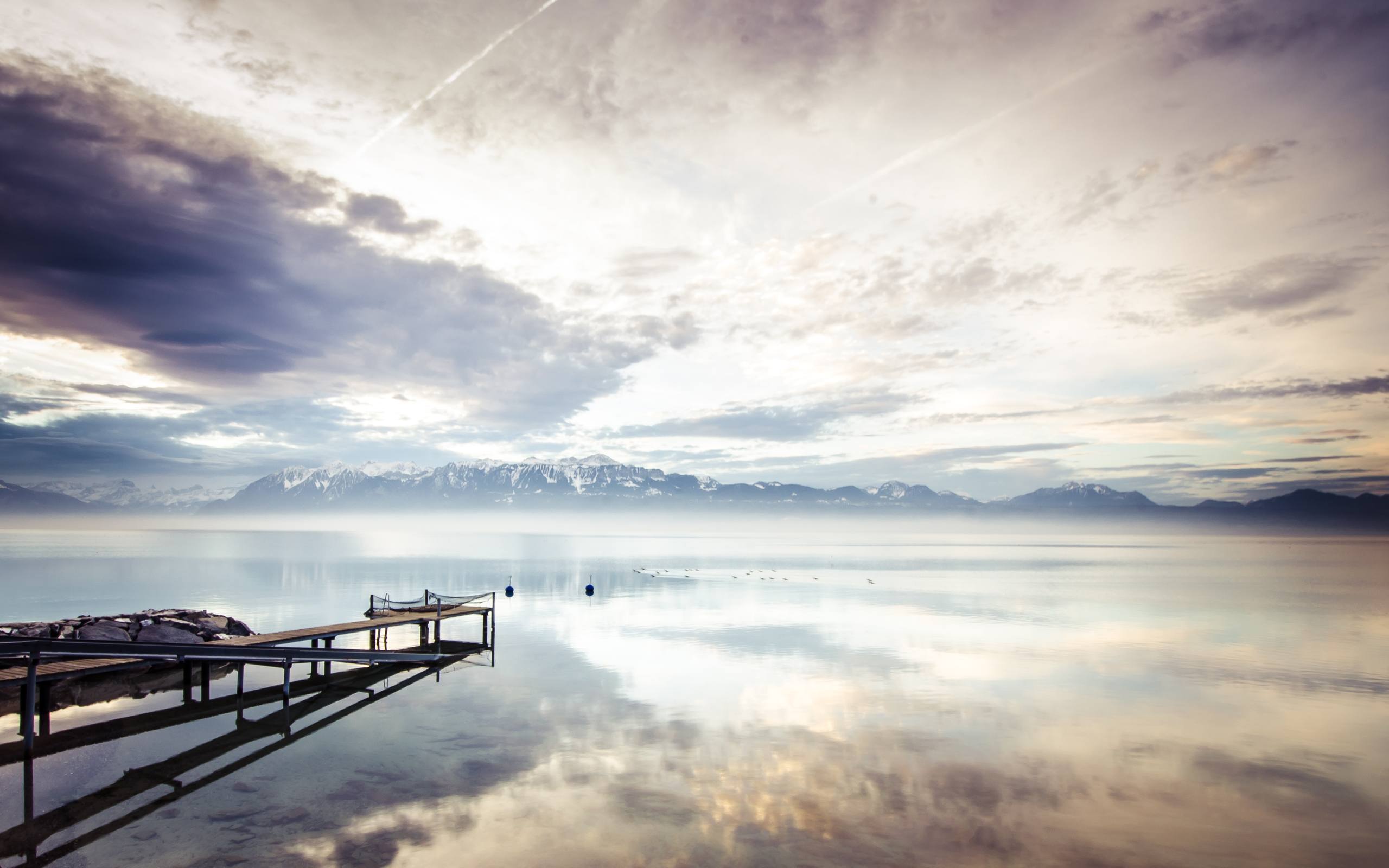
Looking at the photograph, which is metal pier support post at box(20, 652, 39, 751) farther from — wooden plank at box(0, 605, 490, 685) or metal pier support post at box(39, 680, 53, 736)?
metal pier support post at box(39, 680, 53, 736)

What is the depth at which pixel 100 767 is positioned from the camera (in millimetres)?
19812

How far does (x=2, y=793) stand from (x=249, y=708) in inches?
372

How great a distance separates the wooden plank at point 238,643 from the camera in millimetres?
22891

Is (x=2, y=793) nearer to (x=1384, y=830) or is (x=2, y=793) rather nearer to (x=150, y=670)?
(x=150, y=670)

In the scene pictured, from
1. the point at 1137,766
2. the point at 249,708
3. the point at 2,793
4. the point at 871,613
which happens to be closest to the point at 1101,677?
the point at 1137,766

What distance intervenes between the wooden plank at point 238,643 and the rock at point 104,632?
3.96 m

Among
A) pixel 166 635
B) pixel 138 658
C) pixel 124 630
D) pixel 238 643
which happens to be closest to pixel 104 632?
pixel 124 630

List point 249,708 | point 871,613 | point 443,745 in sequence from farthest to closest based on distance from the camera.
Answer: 1. point 871,613
2. point 249,708
3. point 443,745

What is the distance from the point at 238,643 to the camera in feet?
96.7

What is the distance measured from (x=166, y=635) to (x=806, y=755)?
29387 mm

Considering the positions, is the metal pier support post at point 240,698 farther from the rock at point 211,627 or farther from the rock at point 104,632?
the rock at point 211,627

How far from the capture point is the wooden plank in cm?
2289

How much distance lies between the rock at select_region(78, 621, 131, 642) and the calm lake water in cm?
589

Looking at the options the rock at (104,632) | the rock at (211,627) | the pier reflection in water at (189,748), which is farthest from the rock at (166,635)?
the rock at (211,627)
